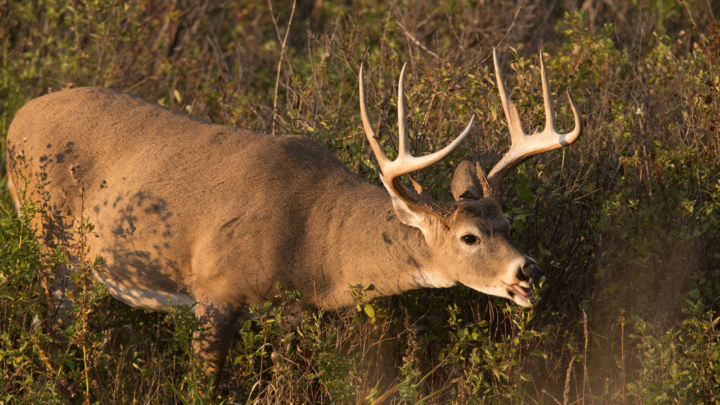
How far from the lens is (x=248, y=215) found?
434 centimetres

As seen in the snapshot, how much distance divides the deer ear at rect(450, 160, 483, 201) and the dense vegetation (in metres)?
0.38

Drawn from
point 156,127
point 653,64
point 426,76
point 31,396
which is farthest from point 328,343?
point 653,64

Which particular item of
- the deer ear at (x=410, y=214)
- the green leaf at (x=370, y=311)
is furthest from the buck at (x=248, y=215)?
the green leaf at (x=370, y=311)

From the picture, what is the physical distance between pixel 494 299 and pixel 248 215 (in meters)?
1.86

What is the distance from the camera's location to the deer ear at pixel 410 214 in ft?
13.6

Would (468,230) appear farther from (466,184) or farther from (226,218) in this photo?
(226,218)

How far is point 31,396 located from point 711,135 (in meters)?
4.95

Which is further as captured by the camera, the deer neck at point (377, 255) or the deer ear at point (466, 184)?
the deer ear at point (466, 184)

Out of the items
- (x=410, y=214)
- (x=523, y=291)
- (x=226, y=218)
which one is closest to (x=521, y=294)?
A: (x=523, y=291)

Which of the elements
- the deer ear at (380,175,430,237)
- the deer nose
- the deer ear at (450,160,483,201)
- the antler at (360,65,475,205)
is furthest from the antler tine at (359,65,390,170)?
the deer nose

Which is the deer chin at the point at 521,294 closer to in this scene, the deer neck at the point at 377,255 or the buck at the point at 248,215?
the buck at the point at 248,215

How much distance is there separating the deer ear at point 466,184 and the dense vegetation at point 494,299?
1.24 ft

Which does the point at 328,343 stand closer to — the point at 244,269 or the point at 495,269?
the point at 244,269

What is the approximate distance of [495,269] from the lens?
405cm
